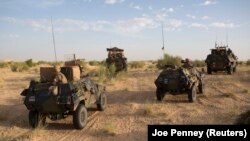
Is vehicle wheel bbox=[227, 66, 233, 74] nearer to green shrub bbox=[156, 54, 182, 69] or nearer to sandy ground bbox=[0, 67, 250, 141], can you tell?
green shrub bbox=[156, 54, 182, 69]

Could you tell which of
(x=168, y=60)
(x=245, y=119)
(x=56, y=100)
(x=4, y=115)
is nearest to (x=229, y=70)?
(x=168, y=60)

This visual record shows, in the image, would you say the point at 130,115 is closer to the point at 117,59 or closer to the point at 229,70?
the point at 117,59

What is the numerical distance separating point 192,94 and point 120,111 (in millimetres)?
3110

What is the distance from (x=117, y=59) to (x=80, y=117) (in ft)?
61.6

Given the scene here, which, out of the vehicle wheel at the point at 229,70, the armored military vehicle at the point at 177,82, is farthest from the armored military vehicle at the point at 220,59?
the armored military vehicle at the point at 177,82

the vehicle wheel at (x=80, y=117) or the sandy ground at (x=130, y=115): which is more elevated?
the vehicle wheel at (x=80, y=117)

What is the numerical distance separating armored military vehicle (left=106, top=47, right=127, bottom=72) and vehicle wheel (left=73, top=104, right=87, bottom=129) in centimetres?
1794

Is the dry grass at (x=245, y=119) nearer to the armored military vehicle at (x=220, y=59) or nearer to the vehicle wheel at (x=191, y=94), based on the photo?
the vehicle wheel at (x=191, y=94)

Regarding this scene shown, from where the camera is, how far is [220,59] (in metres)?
29.8

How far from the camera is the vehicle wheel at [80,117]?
12453 millimetres

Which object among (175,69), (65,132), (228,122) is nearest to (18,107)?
(65,132)

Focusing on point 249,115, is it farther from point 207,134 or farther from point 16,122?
point 16,122

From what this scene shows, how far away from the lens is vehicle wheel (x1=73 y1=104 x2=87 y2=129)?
12.5m

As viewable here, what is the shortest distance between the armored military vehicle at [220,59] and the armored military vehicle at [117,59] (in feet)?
19.5
